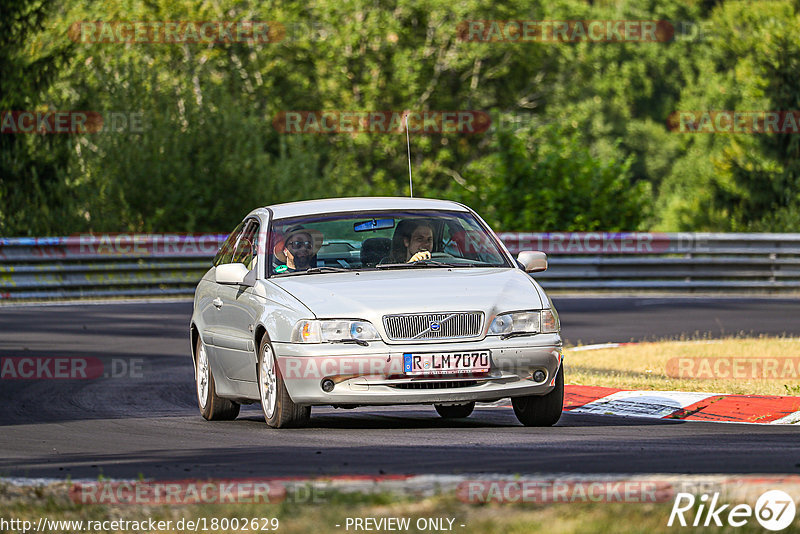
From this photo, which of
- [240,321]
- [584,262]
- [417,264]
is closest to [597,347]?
[417,264]

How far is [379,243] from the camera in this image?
428 inches

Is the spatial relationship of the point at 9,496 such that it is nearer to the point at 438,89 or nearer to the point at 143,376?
the point at 143,376

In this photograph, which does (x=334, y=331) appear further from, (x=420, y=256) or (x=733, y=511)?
(x=733, y=511)

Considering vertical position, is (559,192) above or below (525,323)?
below

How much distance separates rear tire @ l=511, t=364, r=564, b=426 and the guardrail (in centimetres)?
1723

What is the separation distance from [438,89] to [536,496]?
170ft

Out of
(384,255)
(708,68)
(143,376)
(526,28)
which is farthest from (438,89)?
(384,255)

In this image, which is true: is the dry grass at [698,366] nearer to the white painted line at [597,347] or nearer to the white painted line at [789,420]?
the white painted line at [597,347]

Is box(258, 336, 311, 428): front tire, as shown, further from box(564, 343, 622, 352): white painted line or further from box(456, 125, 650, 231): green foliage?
box(456, 125, 650, 231): green foliage

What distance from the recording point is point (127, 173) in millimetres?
33938

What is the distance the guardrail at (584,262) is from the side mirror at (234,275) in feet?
54.2

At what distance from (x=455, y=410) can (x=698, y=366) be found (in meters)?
4.01

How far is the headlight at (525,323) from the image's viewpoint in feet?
31.8

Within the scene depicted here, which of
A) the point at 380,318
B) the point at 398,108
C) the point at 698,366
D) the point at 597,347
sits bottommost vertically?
the point at 398,108
